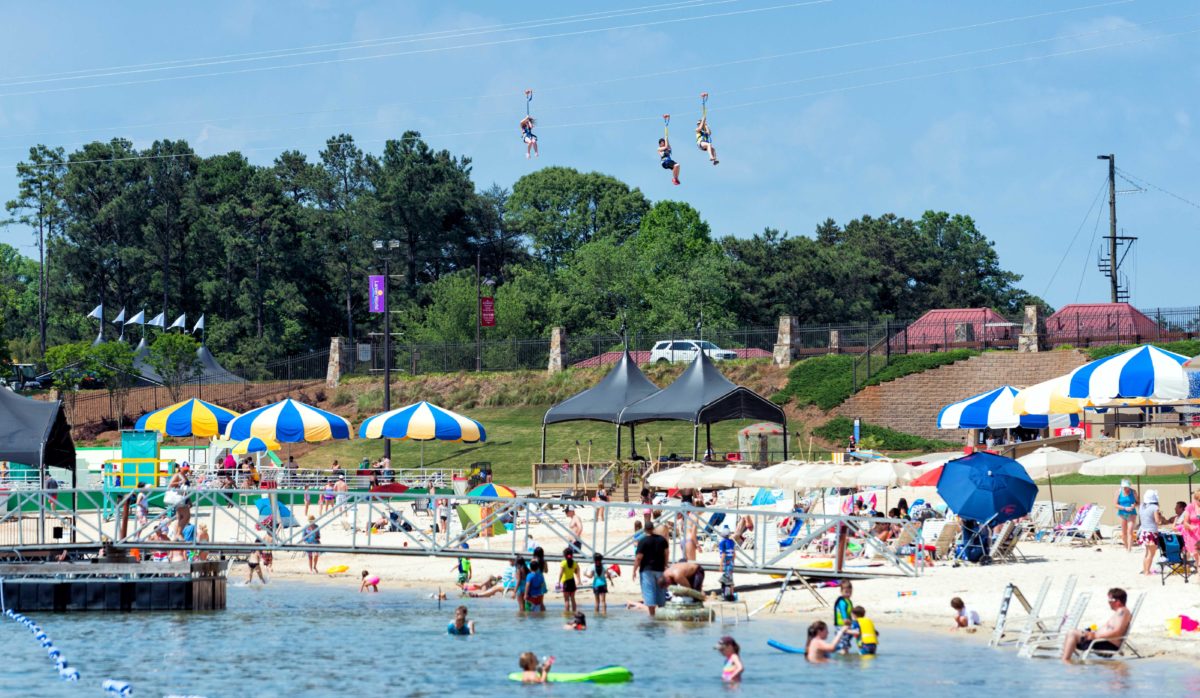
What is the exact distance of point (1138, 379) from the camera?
87.0ft

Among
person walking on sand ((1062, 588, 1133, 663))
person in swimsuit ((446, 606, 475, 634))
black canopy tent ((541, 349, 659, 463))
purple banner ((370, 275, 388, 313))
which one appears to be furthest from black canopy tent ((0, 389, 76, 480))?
purple banner ((370, 275, 388, 313))

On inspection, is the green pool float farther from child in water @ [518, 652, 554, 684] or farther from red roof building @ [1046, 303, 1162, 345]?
red roof building @ [1046, 303, 1162, 345]

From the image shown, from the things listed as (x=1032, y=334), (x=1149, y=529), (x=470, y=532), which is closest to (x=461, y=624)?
(x=470, y=532)

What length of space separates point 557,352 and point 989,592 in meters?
35.4

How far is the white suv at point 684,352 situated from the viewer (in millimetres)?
55469

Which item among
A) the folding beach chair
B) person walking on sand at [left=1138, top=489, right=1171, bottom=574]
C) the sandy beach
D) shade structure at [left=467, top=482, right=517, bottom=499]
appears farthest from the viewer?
shade structure at [left=467, top=482, right=517, bottom=499]

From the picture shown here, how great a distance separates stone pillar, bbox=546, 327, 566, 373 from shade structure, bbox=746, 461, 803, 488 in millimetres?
27279

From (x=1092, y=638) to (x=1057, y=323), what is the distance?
34.8 m

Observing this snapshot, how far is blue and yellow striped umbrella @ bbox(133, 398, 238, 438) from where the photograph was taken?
1447 inches

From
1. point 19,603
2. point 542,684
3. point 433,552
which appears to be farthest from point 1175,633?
point 19,603

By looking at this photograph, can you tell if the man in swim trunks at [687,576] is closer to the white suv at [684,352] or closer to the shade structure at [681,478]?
the shade structure at [681,478]

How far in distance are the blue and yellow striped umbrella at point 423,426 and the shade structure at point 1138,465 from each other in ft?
49.2

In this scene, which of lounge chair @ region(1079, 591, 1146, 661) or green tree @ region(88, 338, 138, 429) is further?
green tree @ region(88, 338, 138, 429)

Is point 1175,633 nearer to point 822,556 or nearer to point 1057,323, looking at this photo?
point 822,556
